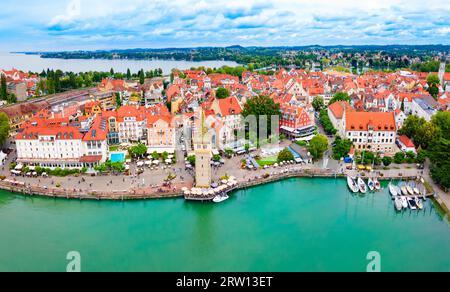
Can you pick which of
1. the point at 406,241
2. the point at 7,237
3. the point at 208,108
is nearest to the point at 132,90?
the point at 208,108

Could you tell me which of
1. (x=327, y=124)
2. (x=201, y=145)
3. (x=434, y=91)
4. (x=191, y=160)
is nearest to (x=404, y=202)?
(x=201, y=145)

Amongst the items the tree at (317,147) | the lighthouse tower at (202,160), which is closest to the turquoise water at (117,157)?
the lighthouse tower at (202,160)

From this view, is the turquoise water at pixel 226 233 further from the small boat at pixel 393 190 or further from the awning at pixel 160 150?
the awning at pixel 160 150

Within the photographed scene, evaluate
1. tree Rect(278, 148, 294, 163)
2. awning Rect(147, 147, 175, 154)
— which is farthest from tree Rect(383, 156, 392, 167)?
awning Rect(147, 147, 175, 154)

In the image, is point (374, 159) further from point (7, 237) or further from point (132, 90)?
point (132, 90)

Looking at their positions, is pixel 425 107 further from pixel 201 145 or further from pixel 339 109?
pixel 201 145

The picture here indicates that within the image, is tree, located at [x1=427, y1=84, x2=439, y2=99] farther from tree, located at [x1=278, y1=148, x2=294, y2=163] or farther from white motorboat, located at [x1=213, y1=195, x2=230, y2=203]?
white motorboat, located at [x1=213, y1=195, x2=230, y2=203]
